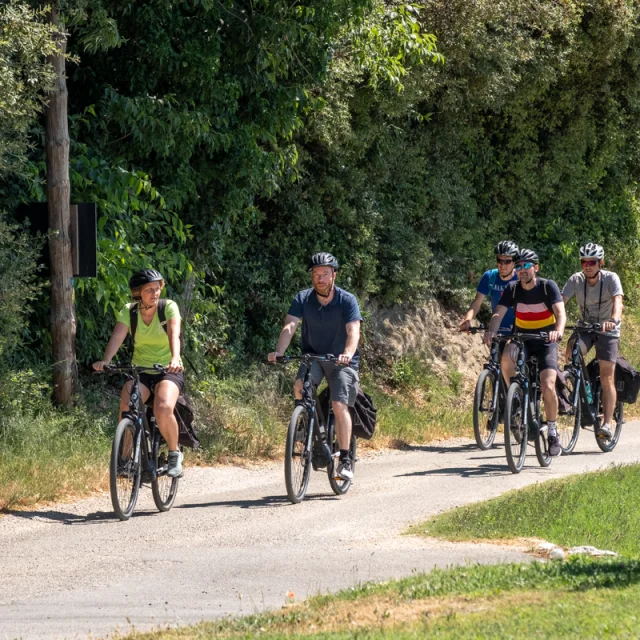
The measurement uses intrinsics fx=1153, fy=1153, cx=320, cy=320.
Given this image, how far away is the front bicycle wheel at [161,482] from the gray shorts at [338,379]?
4.49 ft

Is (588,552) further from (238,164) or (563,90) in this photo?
(563,90)

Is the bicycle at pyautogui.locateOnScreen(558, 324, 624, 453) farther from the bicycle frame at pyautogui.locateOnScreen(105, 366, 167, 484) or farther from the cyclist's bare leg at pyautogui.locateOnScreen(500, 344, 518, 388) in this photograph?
the bicycle frame at pyautogui.locateOnScreen(105, 366, 167, 484)

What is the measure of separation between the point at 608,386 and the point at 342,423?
4.73 metres

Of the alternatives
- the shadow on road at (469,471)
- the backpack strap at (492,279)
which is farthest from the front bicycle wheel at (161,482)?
the backpack strap at (492,279)

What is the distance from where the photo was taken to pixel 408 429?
48.5 ft

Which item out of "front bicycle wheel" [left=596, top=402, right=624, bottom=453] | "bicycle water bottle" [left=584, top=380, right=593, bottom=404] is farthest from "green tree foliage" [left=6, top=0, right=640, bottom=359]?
"front bicycle wheel" [left=596, top=402, right=624, bottom=453]

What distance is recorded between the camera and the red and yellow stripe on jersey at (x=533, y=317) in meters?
12.4

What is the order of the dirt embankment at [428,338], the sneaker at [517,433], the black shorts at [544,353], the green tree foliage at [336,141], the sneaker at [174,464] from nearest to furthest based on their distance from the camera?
the sneaker at [174,464] < the sneaker at [517,433] < the black shorts at [544,353] < the green tree foliage at [336,141] < the dirt embankment at [428,338]

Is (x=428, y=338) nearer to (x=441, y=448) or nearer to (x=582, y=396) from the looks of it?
(x=441, y=448)

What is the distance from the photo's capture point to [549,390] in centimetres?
1219

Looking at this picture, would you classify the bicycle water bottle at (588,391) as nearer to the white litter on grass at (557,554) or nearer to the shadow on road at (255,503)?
the shadow on road at (255,503)

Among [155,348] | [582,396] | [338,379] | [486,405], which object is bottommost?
[486,405]

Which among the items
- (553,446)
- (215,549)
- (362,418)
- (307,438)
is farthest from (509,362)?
(215,549)

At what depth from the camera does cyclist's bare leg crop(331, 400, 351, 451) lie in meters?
10.1
